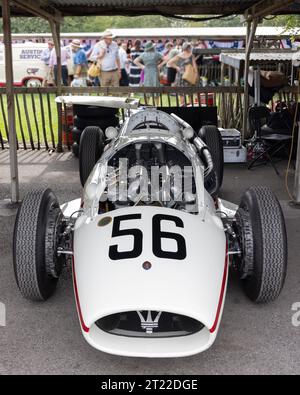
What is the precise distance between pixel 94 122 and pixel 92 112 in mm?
178

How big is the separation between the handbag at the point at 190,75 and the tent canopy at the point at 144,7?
767cm

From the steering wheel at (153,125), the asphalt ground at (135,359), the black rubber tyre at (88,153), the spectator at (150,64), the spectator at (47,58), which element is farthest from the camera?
the spectator at (47,58)

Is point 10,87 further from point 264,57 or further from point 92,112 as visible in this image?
point 264,57

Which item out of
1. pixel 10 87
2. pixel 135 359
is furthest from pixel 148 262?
pixel 10 87

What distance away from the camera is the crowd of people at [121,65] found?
46.1 feet

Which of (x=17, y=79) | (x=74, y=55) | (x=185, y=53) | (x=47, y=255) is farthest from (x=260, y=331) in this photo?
(x=17, y=79)

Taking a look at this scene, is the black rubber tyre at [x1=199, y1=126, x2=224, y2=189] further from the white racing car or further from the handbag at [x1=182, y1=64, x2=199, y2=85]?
the handbag at [x1=182, y1=64, x2=199, y2=85]

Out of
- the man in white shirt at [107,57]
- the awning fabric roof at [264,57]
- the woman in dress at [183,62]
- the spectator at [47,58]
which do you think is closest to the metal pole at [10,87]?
the awning fabric roof at [264,57]

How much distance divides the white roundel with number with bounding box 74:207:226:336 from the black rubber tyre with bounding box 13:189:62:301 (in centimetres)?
26

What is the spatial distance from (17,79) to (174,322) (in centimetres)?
1952

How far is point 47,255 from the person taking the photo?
371 cm

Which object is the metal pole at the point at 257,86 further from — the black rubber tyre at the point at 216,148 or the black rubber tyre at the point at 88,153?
the black rubber tyre at the point at 88,153

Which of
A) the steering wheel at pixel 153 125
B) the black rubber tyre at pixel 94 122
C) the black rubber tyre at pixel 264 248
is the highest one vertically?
the steering wheel at pixel 153 125

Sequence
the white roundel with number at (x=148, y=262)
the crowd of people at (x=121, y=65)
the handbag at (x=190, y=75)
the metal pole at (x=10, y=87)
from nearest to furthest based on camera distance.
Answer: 1. the white roundel with number at (x=148, y=262)
2. the metal pole at (x=10, y=87)
3. the crowd of people at (x=121, y=65)
4. the handbag at (x=190, y=75)
